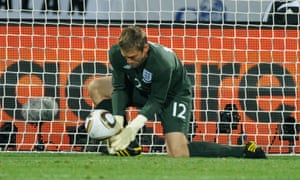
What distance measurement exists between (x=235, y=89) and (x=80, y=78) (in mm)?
2205

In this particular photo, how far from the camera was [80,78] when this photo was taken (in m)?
13.8

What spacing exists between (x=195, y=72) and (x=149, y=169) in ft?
18.7

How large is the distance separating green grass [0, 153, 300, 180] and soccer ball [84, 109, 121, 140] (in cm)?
27

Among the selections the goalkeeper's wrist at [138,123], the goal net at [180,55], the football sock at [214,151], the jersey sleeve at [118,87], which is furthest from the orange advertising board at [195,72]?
the goalkeeper's wrist at [138,123]

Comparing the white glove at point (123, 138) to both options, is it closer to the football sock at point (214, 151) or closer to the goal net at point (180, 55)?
the football sock at point (214, 151)

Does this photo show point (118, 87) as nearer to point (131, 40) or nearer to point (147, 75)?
point (147, 75)

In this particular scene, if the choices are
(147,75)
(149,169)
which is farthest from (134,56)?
(149,169)

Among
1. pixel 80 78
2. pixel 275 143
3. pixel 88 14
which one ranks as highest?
pixel 88 14

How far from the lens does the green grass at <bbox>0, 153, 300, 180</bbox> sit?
7758 mm

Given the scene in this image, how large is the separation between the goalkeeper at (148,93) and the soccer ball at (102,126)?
8 cm

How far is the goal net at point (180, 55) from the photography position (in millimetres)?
13695

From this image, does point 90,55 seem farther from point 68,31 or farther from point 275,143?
point 275,143

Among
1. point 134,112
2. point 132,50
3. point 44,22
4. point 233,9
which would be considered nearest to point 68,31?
point 44,22

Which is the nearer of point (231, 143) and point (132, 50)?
point (132, 50)
